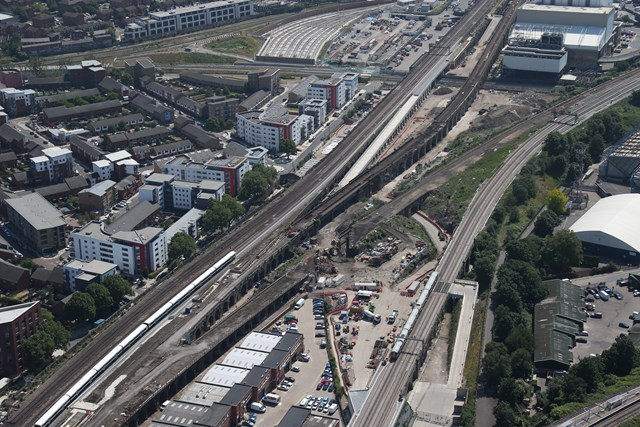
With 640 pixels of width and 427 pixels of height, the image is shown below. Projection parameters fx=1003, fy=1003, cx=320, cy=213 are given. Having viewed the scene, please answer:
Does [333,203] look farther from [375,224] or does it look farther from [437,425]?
[437,425]

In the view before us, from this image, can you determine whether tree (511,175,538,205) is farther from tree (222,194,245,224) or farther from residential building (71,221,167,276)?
residential building (71,221,167,276)

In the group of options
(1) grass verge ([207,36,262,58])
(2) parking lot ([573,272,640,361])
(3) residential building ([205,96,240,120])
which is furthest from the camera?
(1) grass verge ([207,36,262,58])

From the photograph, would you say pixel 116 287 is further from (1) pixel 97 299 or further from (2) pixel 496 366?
(2) pixel 496 366

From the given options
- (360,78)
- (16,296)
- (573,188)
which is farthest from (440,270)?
(360,78)

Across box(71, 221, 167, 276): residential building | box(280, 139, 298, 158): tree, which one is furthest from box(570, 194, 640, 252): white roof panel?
box(71, 221, 167, 276): residential building

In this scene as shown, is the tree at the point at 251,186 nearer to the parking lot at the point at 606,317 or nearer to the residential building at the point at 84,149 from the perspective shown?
the residential building at the point at 84,149

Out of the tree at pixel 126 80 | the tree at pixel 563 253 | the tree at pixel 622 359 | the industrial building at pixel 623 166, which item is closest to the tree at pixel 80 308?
the tree at pixel 563 253
